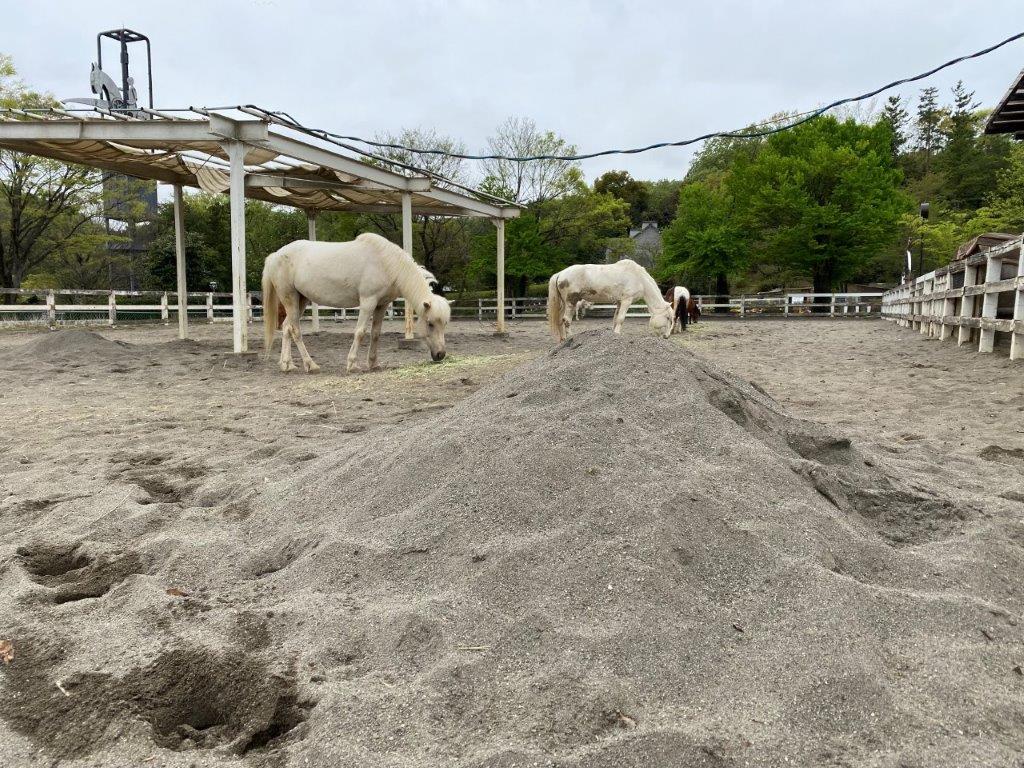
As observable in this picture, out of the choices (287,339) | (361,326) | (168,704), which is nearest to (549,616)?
(168,704)

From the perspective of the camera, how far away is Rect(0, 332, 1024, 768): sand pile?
1312 mm

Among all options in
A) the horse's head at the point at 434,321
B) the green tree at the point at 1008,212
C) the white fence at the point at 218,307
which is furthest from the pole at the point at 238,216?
the green tree at the point at 1008,212

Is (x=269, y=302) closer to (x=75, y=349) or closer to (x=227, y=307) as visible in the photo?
(x=75, y=349)

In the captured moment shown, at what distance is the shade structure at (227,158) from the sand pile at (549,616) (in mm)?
4927

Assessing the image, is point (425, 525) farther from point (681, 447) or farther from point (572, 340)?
point (572, 340)

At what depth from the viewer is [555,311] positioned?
10500 millimetres

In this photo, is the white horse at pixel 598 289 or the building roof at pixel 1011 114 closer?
the building roof at pixel 1011 114

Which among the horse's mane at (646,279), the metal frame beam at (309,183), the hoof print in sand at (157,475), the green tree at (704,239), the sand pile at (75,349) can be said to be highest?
the green tree at (704,239)

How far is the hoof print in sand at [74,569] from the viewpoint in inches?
80.1

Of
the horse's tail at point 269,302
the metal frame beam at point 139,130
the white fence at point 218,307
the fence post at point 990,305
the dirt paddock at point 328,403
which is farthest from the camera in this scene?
the white fence at point 218,307

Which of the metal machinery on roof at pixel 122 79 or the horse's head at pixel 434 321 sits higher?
the metal machinery on roof at pixel 122 79

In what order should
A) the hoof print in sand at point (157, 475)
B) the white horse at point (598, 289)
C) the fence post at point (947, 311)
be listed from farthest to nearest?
the white horse at point (598, 289)
the fence post at point (947, 311)
the hoof print in sand at point (157, 475)

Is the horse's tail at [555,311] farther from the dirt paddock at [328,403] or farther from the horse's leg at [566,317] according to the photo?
the dirt paddock at [328,403]

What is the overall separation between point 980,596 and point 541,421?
1639mm
